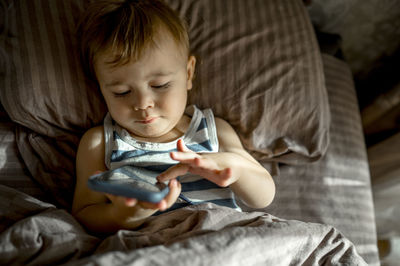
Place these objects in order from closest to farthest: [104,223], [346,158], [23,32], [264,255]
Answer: [264,255]
[104,223]
[23,32]
[346,158]

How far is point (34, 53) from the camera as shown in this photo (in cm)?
90

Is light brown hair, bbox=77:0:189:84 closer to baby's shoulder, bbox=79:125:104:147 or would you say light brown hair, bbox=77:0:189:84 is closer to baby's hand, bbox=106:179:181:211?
baby's shoulder, bbox=79:125:104:147

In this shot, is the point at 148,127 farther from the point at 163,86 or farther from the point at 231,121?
the point at 231,121

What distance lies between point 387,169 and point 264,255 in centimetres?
78

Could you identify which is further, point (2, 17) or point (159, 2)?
point (2, 17)

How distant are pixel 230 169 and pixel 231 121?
32 centimetres

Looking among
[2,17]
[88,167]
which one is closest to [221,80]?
[88,167]

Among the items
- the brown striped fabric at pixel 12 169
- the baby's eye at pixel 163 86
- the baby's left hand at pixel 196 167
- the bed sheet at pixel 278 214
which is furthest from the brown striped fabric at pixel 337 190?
the brown striped fabric at pixel 12 169

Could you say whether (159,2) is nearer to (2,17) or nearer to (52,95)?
(52,95)

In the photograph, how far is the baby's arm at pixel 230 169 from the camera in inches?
27.8

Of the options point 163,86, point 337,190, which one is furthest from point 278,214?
point 163,86

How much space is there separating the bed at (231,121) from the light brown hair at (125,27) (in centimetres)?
11

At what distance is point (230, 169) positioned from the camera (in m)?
0.71

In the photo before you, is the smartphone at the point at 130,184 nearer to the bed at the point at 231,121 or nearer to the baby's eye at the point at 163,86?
the bed at the point at 231,121
